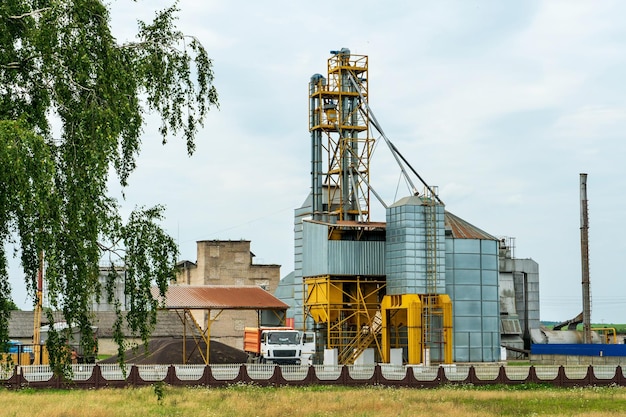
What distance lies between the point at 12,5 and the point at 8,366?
239 inches

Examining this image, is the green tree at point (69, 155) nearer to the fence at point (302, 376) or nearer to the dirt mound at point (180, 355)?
the fence at point (302, 376)

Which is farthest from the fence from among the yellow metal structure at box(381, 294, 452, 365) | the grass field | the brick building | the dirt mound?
the brick building

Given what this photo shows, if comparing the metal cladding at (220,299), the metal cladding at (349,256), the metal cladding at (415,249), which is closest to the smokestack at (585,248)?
the metal cladding at (415,249)

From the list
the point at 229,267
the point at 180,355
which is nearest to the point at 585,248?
the point at 180,355

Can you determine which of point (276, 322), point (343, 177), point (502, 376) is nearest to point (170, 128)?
point (502, 376)

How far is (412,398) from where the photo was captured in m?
39.9

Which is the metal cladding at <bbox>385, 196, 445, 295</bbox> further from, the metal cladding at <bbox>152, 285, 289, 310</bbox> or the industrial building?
the metal cladding at <bbox>152, 285, 289, 310</bbox>

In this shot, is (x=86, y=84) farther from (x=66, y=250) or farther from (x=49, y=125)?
(x=66, y=250)

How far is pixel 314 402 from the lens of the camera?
36.8 m

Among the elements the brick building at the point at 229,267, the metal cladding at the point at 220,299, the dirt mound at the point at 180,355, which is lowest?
the dirt mound at the point at 180,355

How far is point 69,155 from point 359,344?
4668 cm

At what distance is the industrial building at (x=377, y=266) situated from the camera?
57.6m

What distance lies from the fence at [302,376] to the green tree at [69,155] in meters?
27.7

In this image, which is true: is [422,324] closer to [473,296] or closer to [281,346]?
[473,296]
